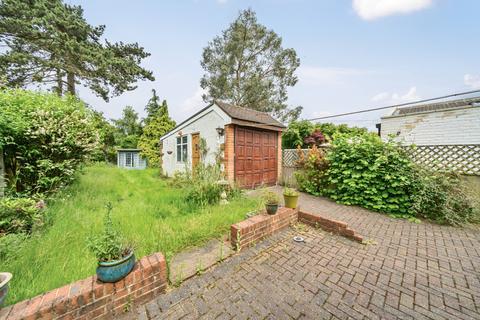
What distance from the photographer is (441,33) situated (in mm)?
7387

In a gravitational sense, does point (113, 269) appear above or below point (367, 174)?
below

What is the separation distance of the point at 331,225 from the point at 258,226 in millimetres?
1523

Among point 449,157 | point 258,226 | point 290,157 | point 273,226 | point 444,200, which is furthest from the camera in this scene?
point 290,157

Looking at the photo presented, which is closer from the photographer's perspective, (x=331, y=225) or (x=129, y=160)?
(x=331, y=225)

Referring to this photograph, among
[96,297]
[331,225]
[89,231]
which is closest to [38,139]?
[89,231]

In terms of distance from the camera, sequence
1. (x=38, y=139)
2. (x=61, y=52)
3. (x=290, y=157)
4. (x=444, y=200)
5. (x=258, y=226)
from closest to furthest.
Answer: (x=258, y=226), (x=38, y=139), (x=444, y=200), (x=290, y=157), (x=61, y=52)

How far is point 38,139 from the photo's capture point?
386 centimetres


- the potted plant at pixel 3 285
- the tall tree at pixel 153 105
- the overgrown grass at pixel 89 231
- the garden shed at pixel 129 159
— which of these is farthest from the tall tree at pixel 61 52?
the potted plant at pixel 3 285

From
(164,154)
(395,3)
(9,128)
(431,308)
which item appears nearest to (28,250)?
(9,128)

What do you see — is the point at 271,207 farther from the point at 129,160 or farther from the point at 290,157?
the point at 129,160

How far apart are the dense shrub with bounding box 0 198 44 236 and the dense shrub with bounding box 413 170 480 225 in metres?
7.40

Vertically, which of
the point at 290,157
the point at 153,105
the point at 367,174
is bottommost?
the point at 367,174

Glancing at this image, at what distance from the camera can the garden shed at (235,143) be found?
6668mm

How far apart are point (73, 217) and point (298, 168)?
692 cm
